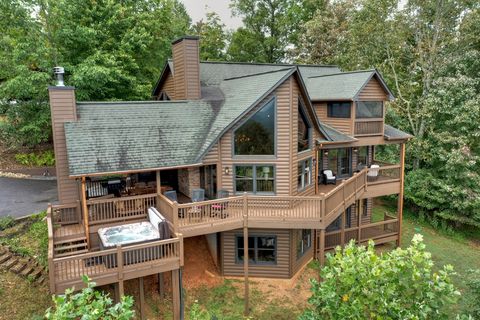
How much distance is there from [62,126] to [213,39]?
1139 inches

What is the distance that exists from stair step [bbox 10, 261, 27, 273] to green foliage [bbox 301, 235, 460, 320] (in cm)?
1090

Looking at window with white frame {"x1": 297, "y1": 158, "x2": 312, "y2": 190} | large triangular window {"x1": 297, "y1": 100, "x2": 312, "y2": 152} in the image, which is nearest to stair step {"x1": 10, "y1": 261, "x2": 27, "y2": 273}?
window with white frame {"x1": 297, "y1": 158, "x2": 312, "y2": 190}

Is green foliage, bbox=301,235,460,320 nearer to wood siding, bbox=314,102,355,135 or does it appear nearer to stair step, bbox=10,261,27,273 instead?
stair step, bbox=10,261,27,273

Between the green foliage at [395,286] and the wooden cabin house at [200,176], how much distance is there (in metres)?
5.98

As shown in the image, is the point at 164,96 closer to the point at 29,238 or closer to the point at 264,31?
the point at 29,238

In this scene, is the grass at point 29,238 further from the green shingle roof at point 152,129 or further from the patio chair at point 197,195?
the patio chair at point 197,195

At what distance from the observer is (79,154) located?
11.6 meters

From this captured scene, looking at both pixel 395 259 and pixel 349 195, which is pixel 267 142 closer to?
pixel 349 195

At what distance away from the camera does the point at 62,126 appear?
486 inches

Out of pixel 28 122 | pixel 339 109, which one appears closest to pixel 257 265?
pixel 339 109

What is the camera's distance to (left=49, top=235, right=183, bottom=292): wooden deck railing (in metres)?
9.13

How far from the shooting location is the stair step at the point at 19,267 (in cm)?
1207

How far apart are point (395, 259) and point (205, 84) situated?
13.8m

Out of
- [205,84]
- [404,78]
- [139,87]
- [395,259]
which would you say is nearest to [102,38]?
[139,87]
